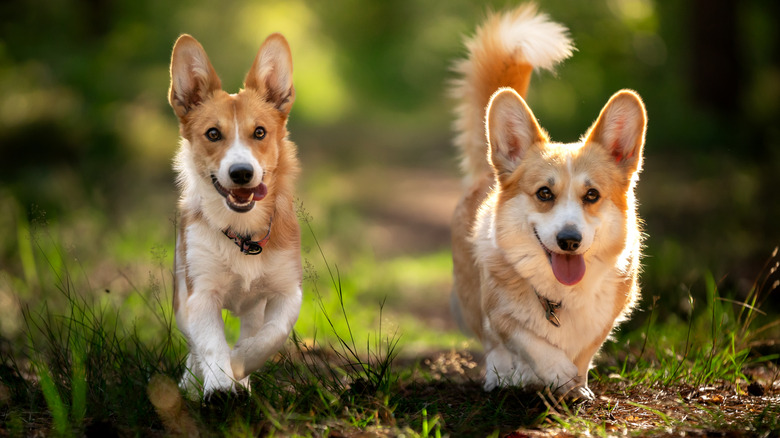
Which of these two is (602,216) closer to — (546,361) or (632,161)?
(632,161)

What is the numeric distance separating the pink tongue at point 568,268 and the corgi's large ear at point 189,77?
1721 mm

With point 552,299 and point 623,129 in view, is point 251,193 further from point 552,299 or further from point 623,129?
point 623,129

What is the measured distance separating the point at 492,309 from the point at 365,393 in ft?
2.49

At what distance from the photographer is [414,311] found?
23.1ft

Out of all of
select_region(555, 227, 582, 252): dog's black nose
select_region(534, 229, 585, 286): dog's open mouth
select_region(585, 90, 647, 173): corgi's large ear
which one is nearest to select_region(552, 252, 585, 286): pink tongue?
select_region(534, 229, 585, 286): dog's open mouth

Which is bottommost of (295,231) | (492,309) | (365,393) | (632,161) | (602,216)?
(365,393)

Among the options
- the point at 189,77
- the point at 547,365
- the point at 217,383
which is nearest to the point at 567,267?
the point at 547,365

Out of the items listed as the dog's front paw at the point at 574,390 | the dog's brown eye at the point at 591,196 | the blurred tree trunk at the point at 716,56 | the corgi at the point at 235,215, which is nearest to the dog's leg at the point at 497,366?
the dog's front paw at the point at 574,390

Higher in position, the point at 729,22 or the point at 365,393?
the point at 729,22

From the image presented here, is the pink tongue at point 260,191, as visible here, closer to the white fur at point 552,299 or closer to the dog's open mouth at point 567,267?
the white fur at point 552,299

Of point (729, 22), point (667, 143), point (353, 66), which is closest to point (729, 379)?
point (667, 143)

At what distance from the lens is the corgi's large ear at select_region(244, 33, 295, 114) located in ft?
11.4

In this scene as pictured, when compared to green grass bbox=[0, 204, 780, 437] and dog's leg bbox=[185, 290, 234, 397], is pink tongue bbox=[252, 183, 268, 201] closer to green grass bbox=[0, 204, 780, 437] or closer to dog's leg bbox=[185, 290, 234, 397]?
green grass bbox=[0, 204, 780, 437]

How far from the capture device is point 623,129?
138 inches
